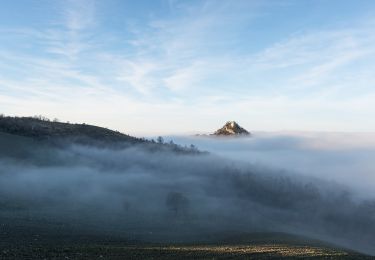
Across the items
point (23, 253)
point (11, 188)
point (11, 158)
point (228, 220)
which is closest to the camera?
point (23, 253)

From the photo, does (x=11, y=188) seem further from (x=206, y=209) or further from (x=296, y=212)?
(x=296, y=212)

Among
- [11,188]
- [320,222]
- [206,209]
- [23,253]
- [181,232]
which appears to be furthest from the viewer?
[320,222]

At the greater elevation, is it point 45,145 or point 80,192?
point 45,145

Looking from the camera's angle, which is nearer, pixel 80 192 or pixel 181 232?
pixel 181 232

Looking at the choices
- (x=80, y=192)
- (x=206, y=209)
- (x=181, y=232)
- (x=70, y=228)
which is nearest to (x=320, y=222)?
(x=206, y=209)

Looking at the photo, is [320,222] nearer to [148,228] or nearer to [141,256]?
[148,228]

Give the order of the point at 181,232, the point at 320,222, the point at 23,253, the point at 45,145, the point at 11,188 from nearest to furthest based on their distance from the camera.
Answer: the point at 23,253 → the point at 181,232 → the point at 11,188 → the point at 320,222 → the point at 45,145

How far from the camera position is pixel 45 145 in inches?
7756

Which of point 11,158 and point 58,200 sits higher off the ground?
point 11,158

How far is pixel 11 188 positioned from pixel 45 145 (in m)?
67.6

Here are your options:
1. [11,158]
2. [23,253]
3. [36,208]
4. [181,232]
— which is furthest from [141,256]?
[11,158]

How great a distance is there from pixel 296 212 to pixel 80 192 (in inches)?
3348

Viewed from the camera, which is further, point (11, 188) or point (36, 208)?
point (11, 188)

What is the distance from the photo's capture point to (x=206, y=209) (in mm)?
141250
